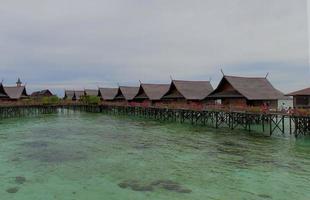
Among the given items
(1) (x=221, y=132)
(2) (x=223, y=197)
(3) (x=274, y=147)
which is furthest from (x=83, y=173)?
(1) (x=221, y=132)

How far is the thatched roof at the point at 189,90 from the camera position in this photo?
3145 centimetres

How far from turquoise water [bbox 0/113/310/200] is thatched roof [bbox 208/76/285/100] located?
23.6 feet

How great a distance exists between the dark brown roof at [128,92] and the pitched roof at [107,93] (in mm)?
5009

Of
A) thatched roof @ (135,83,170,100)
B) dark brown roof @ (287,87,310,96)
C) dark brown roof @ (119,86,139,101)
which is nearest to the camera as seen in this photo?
dark brown roof @ (287,87,310,96)

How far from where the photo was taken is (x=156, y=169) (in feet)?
37.6

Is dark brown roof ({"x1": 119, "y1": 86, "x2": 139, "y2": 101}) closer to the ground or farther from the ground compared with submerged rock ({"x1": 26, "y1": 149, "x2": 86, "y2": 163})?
farther from the ground

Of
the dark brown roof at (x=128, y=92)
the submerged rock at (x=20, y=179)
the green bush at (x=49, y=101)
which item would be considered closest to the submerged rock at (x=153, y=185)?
the submerged rock at (x=20, y=179)

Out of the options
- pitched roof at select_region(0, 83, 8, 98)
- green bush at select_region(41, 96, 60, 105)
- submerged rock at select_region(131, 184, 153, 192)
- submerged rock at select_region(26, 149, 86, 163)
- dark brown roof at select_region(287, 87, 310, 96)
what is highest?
pitched roof at select_region(0, 83, 8, 98)

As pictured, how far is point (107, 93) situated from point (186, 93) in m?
22.8

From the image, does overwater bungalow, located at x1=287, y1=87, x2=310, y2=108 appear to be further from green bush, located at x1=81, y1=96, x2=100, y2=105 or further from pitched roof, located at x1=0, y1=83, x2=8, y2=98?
green bush, located at x1=81, y1=96, x2=100, y2=105

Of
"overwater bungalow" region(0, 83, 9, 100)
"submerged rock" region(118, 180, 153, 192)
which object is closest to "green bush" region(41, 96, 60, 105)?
"overwater bungalow" region(0, 83, 9, 100)

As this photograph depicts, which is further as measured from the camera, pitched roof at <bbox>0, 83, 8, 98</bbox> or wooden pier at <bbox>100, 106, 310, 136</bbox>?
pitched roof at <bbox>0, 83, 8, 98</bbox>

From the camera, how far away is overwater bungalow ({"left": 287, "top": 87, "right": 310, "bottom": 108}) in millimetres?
21450

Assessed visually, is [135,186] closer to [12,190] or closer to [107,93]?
[12,190]
